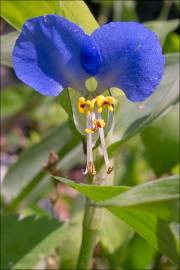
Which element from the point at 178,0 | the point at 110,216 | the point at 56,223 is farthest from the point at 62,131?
the point at 178,0

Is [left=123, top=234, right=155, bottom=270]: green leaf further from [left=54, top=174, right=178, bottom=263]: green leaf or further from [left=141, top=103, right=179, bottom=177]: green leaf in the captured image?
[left=54, top=174, right=178, bottom=263]: green leaf

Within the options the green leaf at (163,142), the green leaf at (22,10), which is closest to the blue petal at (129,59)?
the green leaf at (22,10)

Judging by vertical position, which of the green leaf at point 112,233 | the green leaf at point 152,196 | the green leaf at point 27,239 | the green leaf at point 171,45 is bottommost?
the green leaf at point 112,233

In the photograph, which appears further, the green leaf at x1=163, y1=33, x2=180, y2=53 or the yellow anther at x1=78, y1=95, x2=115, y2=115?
the green leaf at x1=163, y1=33, x2=180, y2=53

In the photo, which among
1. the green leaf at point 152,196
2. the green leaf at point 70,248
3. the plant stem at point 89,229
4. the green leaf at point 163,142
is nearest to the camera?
the green leaf at point 152,196

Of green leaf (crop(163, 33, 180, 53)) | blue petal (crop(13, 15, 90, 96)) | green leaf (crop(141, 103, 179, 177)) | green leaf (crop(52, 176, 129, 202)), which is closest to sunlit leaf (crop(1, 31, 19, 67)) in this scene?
blue petal (crop(13, 15, 90, 96))

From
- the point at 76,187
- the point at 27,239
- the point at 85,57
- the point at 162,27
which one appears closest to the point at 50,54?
the point at 85,57

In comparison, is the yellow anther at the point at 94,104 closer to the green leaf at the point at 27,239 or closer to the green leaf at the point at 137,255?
the green leaf at the point at 27,239

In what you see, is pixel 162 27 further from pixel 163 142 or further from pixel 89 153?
pixel 89 153
